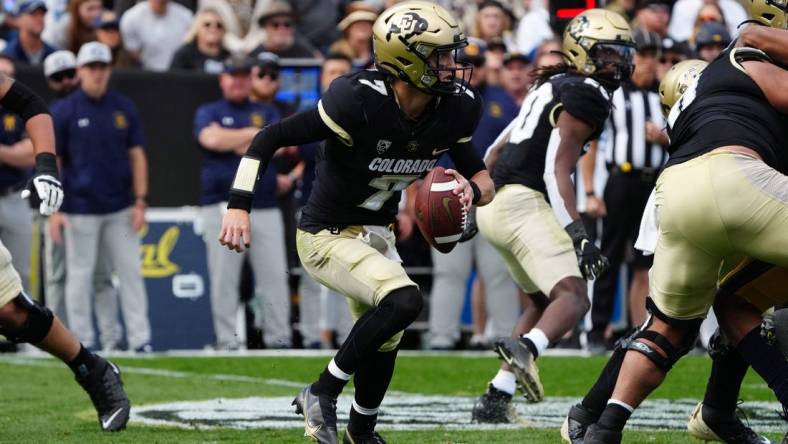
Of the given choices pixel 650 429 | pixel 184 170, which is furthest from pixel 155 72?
pixel 650 429

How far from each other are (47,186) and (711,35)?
22.0 feet

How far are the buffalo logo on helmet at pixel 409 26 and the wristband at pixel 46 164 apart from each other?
156 cm

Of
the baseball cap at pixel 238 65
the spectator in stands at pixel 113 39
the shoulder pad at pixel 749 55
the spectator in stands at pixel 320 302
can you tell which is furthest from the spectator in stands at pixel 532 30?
the shoulder pad at pixel 749 55

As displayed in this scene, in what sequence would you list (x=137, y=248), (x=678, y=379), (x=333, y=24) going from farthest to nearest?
(x=333, y=24)
(x=137, y=248)
(x=678, y=379)

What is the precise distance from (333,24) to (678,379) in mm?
5997

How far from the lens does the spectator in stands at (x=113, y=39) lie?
A: 40.0 feet

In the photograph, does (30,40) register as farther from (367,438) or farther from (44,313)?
(367,438)

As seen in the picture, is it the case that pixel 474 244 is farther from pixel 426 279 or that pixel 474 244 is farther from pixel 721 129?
pixel 721 129

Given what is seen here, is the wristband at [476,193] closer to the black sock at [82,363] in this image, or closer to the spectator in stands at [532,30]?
the black sock at [82,363]

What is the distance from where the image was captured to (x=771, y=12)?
5359 mm

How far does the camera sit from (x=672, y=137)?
535 cm

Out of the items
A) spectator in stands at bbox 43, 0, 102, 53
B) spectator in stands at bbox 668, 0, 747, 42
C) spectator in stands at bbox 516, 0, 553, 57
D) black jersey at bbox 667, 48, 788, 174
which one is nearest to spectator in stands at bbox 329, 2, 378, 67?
spectator in stands at bbox 516, 0, 553, 57

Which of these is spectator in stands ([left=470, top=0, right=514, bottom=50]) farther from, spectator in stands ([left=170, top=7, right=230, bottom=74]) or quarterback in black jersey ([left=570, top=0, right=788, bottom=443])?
quarterback in black jersey ([left=570, top=0, right=788, bottom=443])

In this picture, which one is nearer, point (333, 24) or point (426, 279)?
point (426, 279)
